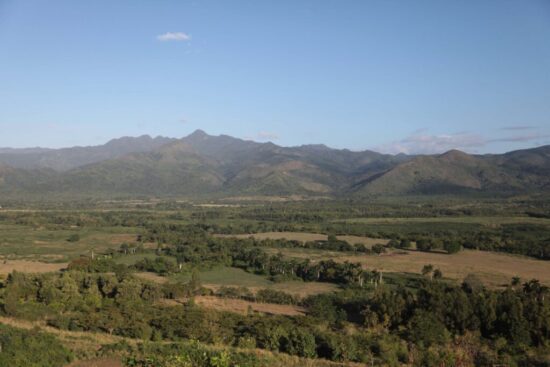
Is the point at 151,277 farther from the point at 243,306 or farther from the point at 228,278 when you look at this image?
the point at 243,306

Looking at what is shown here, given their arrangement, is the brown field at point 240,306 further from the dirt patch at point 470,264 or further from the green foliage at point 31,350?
the dirt patch at point 470,264

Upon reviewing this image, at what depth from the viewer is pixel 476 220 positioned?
114875mm

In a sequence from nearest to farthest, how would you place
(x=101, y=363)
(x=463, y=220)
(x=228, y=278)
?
(x=101, y=363) < (x=228, y=278) < (x=463, y=220)

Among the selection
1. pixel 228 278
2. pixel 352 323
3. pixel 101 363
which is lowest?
pixel 228 278

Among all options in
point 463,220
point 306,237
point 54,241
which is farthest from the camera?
point 463,220

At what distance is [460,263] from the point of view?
62.4 meters

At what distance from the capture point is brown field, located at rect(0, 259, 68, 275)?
56.5 meters

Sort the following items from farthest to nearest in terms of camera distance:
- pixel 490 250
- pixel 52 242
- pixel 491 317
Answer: pixel 52 242 < pixel 490 250 < pixel 491 317

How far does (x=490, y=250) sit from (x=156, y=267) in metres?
46.3

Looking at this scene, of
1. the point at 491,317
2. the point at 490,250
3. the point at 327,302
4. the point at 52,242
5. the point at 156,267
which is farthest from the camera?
the point at 52,242

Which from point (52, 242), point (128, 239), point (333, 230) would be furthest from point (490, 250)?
point (52, 242)

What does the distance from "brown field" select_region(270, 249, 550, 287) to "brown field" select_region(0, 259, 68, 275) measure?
29.2m

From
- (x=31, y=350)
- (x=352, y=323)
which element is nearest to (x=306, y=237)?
(x=352, y=323)

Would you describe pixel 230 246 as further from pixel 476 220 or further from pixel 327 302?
pixel 476 220
